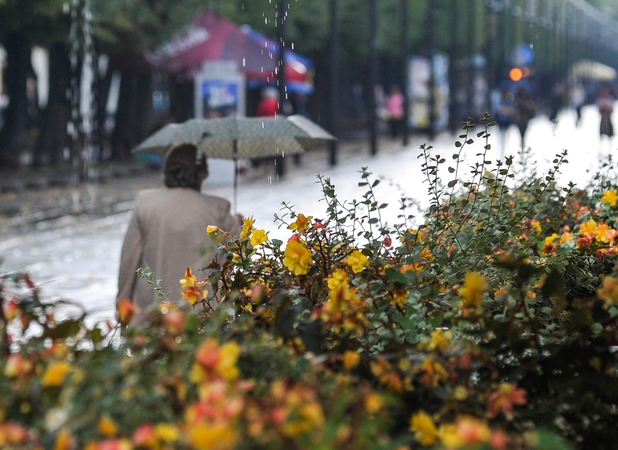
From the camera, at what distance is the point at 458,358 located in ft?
9.80

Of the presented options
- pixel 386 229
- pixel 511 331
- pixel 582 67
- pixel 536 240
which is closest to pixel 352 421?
pixel 511 331

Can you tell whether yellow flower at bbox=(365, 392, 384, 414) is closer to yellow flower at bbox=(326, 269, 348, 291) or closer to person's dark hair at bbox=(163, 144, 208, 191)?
yellow flower at bbox=(326, 269, 348, 291)

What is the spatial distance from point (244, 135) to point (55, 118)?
2165 centimetres

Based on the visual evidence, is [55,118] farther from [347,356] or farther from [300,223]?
[347,356]

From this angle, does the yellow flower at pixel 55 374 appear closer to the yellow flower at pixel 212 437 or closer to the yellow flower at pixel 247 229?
the yellow flower at pixel 212 437

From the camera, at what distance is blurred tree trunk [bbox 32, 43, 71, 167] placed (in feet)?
97.4

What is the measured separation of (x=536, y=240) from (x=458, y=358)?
2177 mm

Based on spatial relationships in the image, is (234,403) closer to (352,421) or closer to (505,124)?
(352,421)

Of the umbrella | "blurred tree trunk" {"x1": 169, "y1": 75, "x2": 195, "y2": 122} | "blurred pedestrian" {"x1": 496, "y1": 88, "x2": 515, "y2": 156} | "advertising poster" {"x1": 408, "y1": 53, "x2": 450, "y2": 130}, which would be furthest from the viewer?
"advertising poster" {"x1": 408, "y1": 53, "x2": 450, "y2": 130}

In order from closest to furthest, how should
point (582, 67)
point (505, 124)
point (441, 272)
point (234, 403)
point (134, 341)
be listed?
point (234, 403) < point (134, 341) < point (441, 272) < point (505, 124) < point (582, 67)

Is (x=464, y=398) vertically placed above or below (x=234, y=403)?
below

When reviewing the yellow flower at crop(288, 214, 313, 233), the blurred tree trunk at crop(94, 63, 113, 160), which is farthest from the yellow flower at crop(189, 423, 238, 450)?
the blurred tree trunk at crop(94, 63, 113, 160)

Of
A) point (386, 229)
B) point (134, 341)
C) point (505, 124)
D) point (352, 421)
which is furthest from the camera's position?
point (505, 124)

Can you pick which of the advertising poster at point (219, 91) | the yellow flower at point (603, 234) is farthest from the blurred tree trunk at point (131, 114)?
the yellow flower at point (603, 234)
